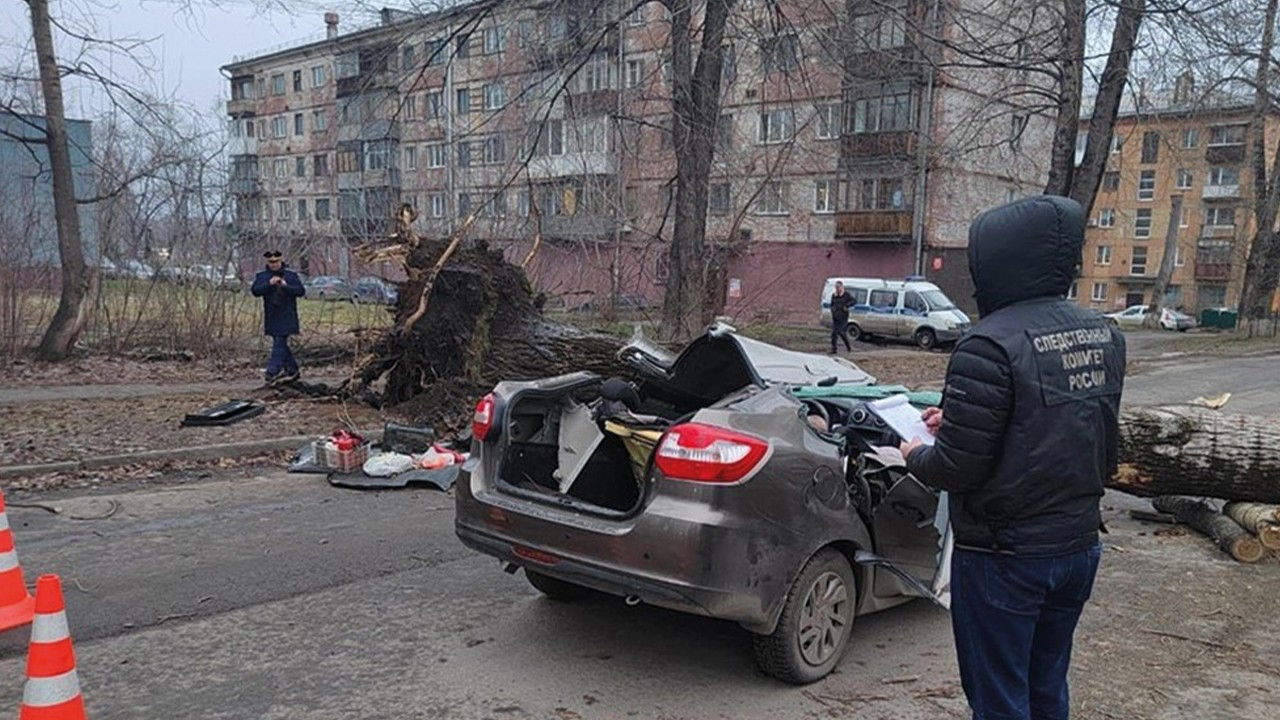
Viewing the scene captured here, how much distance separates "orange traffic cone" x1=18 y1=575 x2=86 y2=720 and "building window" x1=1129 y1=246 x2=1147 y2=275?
68.6m

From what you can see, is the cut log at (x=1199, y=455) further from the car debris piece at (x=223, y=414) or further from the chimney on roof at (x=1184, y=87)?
the chimney on roof at (x=1184, y=87)

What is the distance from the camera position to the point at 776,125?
2033cm

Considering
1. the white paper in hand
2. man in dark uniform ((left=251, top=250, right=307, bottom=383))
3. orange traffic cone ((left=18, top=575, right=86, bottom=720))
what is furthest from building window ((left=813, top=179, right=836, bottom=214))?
orange traffic cone ((left=18, top=575, right=86, bottom=720))

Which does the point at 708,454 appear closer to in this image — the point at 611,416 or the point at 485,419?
the point at 611,416

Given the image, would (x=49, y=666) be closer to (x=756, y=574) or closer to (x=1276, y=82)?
(x=756, y=574)

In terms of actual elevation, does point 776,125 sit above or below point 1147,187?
below

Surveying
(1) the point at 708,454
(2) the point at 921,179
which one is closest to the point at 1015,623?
(1) the point at 708,454

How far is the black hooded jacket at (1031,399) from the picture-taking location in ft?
8.09

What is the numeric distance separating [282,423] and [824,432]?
23.4 ft

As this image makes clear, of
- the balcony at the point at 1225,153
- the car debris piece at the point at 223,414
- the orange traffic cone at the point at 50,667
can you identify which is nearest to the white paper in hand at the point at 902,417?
the orange traffic cone at the point at 50,667

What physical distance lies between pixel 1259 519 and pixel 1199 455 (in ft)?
1.74

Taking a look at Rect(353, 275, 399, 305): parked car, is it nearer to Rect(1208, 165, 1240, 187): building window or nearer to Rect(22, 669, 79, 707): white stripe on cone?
Rect(22, 669, 79, 707): white stripe on cone

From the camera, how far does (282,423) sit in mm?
9125

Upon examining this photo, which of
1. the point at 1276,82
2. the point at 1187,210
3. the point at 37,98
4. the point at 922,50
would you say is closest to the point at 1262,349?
the point at 1276,82
